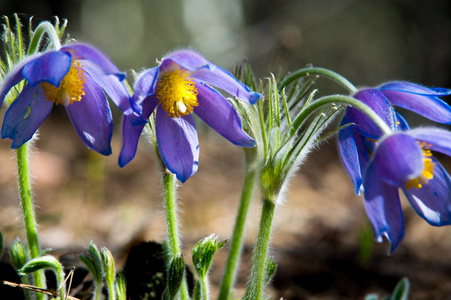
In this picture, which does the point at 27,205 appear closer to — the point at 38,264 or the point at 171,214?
the point at 38,264

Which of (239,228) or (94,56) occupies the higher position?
(94,56)

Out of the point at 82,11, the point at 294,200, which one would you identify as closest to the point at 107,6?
the point at 82,11

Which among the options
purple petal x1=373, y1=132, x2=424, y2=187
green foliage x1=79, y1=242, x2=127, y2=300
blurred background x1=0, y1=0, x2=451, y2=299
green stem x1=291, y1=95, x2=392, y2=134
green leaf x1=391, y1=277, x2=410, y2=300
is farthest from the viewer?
blurred background x1=0, y1=0, x2=451, y2=299

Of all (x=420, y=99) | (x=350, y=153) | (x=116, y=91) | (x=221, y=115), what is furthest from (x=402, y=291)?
(x=116, y=91)

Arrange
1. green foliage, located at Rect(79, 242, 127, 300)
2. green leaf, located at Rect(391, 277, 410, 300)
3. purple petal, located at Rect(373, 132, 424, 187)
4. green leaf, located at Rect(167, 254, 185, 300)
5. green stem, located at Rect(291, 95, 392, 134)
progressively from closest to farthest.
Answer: purple petal, located at Rect(373, 132, 424, 187) → green stem, located at Rect(291, 95, 392, 134) → green leaf, located at Rect(167, 254, 185, 300) → green foliage, located at Rect(79, 242, 127, 300) → green leaf, located at Rect(391, 277, 410, 300)

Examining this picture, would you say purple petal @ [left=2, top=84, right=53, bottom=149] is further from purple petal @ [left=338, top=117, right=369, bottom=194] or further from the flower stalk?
purple petal @ [left=338, top=117, right=369, bottom=194]

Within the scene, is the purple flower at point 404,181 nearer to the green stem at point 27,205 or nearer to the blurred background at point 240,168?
the blurred background at point 240,168

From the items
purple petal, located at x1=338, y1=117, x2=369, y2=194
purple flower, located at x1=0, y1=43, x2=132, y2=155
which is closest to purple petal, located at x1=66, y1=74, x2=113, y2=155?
purple flower, located at x1=0, y1=43, x2=132, y2=155
